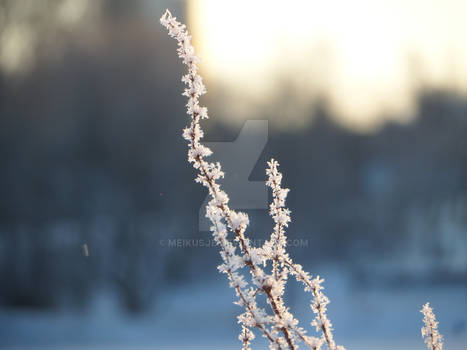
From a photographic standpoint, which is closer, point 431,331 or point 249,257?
point 249,257

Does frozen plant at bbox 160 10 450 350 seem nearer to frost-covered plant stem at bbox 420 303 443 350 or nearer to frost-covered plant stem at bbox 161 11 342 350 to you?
frost-covered plant stem at bbox 161 11 342 350

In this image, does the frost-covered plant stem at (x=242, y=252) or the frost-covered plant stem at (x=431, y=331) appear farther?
the frost-covered plant stem at (x=431, y=331)

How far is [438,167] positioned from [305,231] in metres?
1.11

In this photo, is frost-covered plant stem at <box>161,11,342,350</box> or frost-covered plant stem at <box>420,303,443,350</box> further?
frost-covered plant stem at <box>420,303,443,350</box>

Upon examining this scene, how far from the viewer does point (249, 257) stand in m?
0.62

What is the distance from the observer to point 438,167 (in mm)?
3344

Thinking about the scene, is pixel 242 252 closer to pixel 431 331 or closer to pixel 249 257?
pixel 249 257

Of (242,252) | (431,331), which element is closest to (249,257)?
(242,252)

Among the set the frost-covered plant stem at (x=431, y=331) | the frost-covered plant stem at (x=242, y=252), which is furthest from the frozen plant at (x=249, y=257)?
the frost-covered plant stem at (x=431, y=331)

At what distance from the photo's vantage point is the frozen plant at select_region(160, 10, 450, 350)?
0.61m

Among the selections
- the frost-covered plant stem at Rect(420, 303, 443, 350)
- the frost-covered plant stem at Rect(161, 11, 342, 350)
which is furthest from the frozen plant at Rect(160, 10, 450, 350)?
the frost-covered plant stem at Rect(420, 303, 443, 350)

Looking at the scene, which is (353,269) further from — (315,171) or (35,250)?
(35,250)

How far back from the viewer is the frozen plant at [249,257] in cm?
61

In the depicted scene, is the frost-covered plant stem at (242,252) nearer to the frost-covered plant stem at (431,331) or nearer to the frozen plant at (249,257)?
the frozen plant at (249,257)
